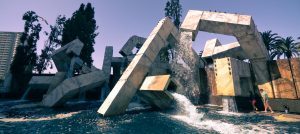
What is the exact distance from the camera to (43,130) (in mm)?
7250

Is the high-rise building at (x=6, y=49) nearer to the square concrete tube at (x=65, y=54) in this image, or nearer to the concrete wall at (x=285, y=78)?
the square concrete tube at (x=65, y=54)

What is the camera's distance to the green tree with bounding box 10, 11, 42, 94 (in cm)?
2894

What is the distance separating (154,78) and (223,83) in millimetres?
5259

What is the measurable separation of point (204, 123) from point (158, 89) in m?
2.83

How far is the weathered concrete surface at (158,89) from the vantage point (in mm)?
9805

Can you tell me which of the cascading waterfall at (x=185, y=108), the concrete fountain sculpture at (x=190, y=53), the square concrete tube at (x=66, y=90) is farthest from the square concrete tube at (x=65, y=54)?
the cascading waterfall at (x=185, y=108)

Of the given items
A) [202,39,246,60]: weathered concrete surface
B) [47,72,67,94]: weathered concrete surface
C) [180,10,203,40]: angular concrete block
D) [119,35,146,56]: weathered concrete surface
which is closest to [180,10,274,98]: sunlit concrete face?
[180,10,203,40]: angular concrete block

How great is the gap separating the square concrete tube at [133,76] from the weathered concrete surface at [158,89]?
816 millimetres

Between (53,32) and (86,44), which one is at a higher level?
(53,32)

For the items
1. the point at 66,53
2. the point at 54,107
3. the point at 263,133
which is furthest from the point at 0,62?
the point at 263,133

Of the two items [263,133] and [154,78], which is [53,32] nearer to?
[154,78]

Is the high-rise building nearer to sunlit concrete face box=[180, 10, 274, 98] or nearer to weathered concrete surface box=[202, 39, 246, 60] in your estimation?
weathered concrete surface box=[202, 39, 246, 60]

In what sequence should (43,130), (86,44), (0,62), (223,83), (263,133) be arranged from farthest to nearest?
(0,62), (86,44), (223,83), (43,130), (263,133)

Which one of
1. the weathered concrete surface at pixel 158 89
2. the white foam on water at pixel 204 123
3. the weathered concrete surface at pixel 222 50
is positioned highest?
the weathered concrete surface at pixel 222 50
